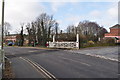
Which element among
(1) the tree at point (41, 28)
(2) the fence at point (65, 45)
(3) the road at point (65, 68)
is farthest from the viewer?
(1) the tree at point (41, 28)

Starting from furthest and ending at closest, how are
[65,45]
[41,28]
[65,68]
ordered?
[41,28], [65,45], [65,68]

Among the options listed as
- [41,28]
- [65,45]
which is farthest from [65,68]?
[41,28]

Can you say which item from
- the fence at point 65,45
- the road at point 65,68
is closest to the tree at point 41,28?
the fence at point 65,45

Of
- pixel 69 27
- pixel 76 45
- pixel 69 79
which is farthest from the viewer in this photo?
pixel 69 27

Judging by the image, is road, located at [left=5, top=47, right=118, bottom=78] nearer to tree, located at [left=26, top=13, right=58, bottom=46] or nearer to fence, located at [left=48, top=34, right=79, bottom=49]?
fence, located at [left=48, top=34, right=79, bottom=49]

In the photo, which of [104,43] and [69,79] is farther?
[104,43]

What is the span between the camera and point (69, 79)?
907 cm

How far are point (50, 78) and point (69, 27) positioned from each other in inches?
3209

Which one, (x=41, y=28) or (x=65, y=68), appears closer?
(x=65, y=68)

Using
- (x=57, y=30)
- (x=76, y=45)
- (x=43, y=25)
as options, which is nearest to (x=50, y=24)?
(x=43, y=25)

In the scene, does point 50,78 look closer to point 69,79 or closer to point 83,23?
point 69,79

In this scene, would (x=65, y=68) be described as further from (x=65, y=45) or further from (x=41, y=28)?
(x=41, y=28)

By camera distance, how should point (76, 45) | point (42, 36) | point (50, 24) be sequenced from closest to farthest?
Answer: point (76, 45), point (42, 36), point (50, 24)

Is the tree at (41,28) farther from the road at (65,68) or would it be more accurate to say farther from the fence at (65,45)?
the road at (65,68)
